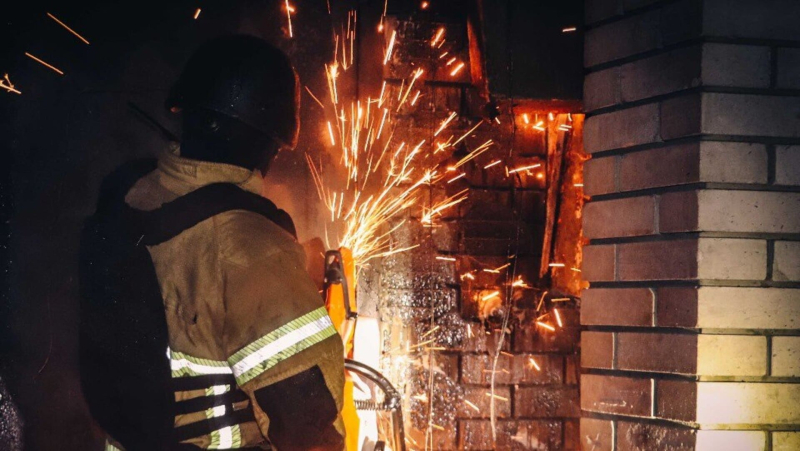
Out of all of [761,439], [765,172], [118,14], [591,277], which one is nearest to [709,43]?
[765,172]

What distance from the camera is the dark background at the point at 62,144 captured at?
3.55 m

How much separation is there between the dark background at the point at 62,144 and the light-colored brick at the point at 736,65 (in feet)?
8.55

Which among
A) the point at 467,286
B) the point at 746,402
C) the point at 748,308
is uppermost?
the point at 467,286

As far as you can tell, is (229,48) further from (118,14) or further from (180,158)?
(118,14)

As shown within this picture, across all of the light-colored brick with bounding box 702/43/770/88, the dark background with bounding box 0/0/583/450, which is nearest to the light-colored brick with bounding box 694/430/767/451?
the light-colored brick with bounding box 702/43/770/88

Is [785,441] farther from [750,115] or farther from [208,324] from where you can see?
[208,324]

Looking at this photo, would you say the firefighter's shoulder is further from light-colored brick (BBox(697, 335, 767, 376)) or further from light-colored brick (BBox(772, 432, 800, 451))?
light-colored brick (BBox(772, 432, 800, 451))

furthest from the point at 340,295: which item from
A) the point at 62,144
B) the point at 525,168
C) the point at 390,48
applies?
the point at 62,144

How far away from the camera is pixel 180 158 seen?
2.25m

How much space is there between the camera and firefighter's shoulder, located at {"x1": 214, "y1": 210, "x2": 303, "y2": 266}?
2.14 metres

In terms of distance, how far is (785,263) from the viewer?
2.24m

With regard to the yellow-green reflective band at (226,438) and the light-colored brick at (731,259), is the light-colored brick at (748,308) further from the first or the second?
the yellow-green reflective band at (226,438)

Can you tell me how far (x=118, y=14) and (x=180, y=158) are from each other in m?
1.92

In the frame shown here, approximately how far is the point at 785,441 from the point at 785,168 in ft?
3.09
